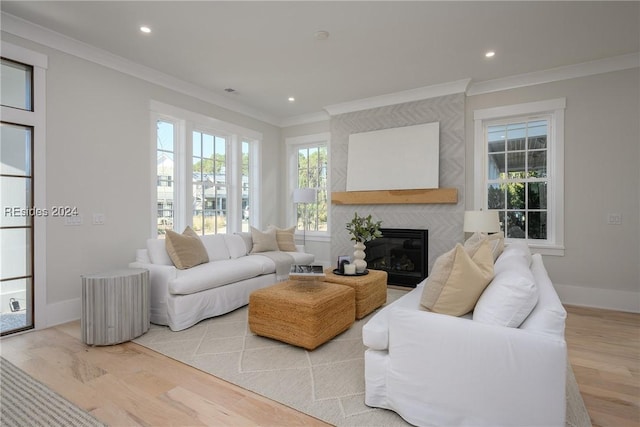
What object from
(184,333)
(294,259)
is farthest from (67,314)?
(294,259)

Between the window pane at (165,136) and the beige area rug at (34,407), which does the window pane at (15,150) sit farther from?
the beige area rug at (34,407)

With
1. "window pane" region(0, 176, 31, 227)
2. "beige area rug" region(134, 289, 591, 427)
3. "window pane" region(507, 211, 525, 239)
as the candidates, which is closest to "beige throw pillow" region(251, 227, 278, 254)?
"beige area rug" region(134, 289, 591, 427)

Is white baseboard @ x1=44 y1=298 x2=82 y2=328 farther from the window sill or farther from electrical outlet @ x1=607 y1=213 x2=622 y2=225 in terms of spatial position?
electrical outlet @ x1=607 y1=213 x2=622 y2=225

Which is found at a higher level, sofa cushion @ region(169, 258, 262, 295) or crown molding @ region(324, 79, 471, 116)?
crown molding @ region(324, 79, 471, 116)

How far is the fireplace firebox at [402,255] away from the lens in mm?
4859

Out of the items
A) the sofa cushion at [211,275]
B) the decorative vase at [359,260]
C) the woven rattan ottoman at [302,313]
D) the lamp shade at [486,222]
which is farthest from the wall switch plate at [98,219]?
the lamp shade at [486,222]

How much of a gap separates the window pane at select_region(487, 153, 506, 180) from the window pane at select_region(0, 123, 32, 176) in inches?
212

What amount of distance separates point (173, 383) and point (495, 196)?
4.41 metres

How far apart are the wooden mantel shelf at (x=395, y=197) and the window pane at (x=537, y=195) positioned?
939 mm

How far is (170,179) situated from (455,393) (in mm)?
4218

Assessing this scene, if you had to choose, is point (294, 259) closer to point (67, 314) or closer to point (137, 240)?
point (137, 240)

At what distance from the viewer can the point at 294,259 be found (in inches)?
186

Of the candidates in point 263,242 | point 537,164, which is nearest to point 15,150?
point 263,242

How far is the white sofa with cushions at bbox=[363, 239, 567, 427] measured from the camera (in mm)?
1457
